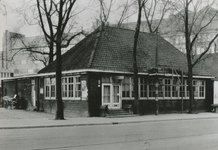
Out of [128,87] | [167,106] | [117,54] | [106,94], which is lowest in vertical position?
[167,106]

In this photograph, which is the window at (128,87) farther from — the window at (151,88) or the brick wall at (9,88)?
the brick wall at (9,88)

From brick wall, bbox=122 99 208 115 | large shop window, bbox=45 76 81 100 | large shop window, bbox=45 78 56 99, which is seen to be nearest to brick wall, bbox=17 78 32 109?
large shop window, bbox=45 78 56 99

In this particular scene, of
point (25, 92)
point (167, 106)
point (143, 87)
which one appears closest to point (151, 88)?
point (143, 87)

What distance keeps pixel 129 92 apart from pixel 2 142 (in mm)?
17421

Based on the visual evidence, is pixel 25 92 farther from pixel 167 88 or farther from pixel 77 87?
pixel 167 88

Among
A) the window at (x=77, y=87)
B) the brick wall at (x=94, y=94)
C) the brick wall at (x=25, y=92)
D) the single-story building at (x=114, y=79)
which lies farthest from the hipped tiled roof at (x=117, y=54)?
the brick wall at (x=25, y=92)

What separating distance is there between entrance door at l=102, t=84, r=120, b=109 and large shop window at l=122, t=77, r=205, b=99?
820 millimetres

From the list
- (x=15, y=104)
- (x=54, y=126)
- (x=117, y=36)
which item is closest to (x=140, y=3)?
(x=117, y=36)

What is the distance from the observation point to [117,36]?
31.7m

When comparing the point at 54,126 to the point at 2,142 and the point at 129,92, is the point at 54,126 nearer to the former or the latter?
the point at 2,142

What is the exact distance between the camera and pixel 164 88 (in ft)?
104

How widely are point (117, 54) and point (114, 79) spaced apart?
2.98 metres

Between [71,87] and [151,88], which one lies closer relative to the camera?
[71,87]

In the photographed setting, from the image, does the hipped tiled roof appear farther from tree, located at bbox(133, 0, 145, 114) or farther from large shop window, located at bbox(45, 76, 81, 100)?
tree, located at bbox(133, 0, 145, 114)
